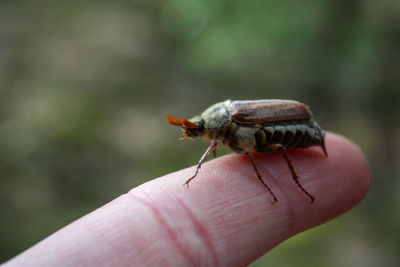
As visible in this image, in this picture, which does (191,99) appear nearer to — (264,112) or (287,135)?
(264,112)

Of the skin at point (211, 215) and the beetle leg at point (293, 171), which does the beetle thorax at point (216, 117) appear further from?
the beetle leg at point (293, 171)

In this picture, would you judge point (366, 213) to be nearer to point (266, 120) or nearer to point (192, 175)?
point (266, 120)

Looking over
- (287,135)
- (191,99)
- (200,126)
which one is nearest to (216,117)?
(200,126)

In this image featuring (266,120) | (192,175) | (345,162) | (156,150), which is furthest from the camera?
(156,150)

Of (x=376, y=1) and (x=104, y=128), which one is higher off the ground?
(x=376, y=1)

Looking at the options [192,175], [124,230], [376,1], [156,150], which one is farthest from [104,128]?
[376,1]

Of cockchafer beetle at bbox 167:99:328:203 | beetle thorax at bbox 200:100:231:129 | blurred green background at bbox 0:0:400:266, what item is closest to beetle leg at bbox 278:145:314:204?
cockchafer beetle at bbox 167:99:328:203
